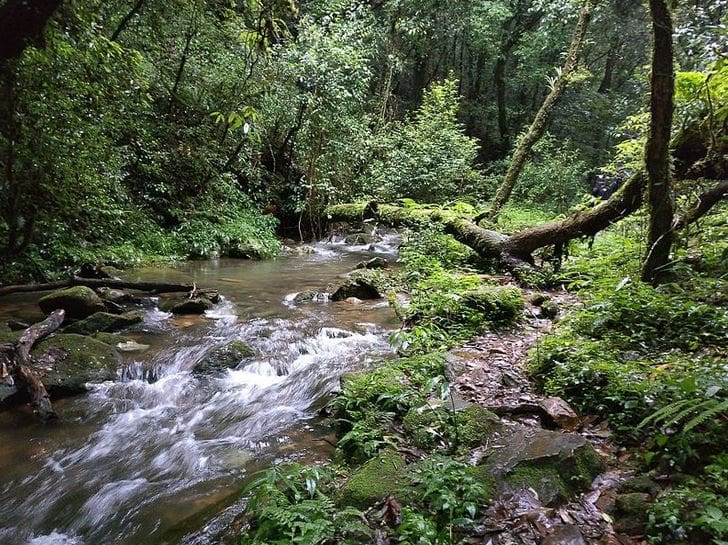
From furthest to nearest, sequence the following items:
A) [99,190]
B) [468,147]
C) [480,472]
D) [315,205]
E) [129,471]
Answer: [468,147]
[315,205]
[99,190]
[129,471]
[480,472]

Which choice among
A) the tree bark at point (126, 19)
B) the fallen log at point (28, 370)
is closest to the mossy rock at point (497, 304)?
the fallen log at point (28, 370)

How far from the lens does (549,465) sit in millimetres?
2887

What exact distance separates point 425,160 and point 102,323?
1410 cm

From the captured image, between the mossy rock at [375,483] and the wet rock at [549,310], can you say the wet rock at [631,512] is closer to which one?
the mossy rock at [375,483]

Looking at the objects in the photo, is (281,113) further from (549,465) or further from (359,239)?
(549,465)

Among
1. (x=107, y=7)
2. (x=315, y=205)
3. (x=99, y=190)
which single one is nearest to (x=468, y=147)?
(x=315, y=205)

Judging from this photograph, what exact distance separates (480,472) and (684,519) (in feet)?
3.47

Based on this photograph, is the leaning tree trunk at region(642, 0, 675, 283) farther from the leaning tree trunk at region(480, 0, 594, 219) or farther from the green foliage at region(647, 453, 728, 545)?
the leaning tree trunk at region(480, 0, 594, 219)

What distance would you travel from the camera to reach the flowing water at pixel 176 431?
11.1 ft

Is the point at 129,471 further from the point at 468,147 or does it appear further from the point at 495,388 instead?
the point at 468,147

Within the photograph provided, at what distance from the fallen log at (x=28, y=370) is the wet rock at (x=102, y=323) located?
2.77ft

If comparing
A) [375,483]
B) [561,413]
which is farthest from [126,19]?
[561,413]

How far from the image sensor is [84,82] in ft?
24.9

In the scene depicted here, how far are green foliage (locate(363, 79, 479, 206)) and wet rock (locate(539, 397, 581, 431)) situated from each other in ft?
48.4
